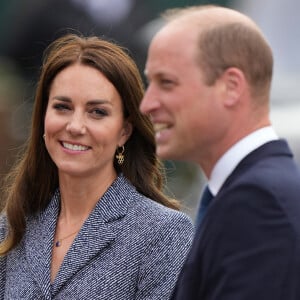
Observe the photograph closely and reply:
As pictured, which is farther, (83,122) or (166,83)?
(83,122)

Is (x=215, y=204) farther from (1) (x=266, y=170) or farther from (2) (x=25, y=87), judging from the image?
(2) (x=25, y=87)

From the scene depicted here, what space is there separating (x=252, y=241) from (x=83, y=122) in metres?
1.58

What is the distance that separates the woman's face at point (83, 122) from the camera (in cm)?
373

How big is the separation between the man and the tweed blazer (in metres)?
1.08

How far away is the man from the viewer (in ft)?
7.31

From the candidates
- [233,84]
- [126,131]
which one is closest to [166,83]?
A: [233,84]

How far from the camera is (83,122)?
3.72m

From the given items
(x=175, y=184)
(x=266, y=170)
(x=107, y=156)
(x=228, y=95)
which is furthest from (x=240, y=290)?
(x=175, y=184)

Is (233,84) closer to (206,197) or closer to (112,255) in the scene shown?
(206,197)

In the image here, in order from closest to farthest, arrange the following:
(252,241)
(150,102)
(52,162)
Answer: (252,241), (150,102), (52,162)

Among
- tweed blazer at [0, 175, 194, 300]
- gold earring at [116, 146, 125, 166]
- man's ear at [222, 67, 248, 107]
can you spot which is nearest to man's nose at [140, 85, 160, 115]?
man's ear at [222, 67, 248, 107]

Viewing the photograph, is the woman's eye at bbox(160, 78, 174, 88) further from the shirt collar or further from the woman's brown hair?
the woman's brown hair

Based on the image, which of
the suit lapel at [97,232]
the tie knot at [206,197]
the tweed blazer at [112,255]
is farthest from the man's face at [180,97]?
the suit lapel at [97,232]

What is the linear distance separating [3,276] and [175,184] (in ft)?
11.2
